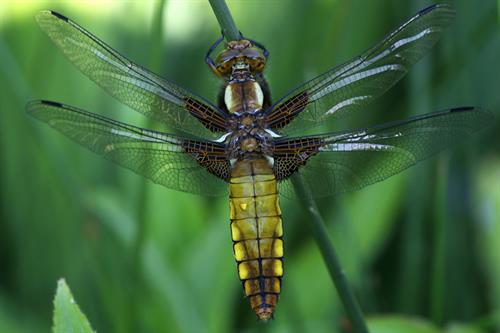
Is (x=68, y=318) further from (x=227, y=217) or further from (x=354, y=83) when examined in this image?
(x=227, y=217)

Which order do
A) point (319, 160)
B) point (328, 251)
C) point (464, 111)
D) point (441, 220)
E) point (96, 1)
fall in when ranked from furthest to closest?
1. point (96, 1)
2. point (441, 220)
3. point (319, 160)
4. point (464, 111)
5. point (328, 251)

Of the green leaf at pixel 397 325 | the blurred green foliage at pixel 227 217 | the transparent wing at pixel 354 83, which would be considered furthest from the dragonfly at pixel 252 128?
the green leaf at pixel 397 325

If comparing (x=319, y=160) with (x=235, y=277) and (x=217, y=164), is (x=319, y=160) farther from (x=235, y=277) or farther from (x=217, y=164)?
(x=235, y=277)

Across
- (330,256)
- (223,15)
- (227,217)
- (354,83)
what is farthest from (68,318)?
(227,217)

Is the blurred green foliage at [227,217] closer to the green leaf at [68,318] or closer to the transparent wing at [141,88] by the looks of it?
the transparent wing at [141,88]

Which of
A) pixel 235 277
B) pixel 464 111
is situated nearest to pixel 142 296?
pixel 235 277

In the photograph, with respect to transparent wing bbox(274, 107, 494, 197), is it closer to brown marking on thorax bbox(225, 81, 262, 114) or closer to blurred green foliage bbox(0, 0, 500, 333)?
brown marking on thorax bbox(225, 81, 262, 114)
